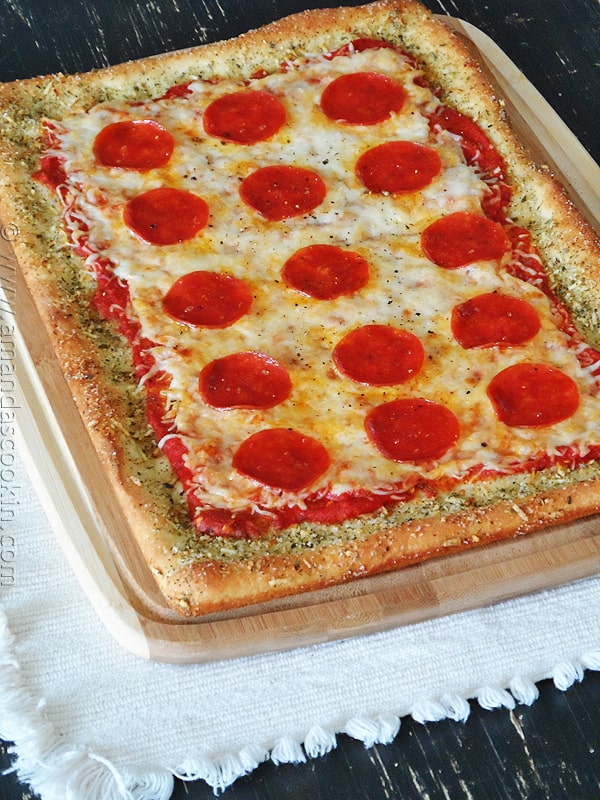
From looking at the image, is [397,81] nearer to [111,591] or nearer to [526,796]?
[111,591]

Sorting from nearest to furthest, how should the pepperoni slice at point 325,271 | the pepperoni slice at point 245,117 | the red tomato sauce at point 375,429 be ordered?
the red tomato sauce at point 375,429 → the pepperoni slice at point 325,271 → the pepperoni slice at point 245,117

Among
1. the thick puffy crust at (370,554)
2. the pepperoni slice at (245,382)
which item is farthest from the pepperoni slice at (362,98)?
the thick puffy crust at (370,554)

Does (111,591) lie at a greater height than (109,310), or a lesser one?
lesser

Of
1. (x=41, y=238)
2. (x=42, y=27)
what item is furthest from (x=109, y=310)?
(x=42, y=27)

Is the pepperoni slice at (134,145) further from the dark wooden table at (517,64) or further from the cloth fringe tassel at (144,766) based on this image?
the cloth fringe tassel at (144,766)

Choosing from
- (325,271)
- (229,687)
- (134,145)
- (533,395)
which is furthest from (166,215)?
(229,687)

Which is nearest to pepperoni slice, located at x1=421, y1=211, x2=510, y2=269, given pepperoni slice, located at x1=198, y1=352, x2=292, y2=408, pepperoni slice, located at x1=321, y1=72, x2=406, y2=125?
pepperoni slice, located at x1=321, y1=72, x2=406, y2=125
